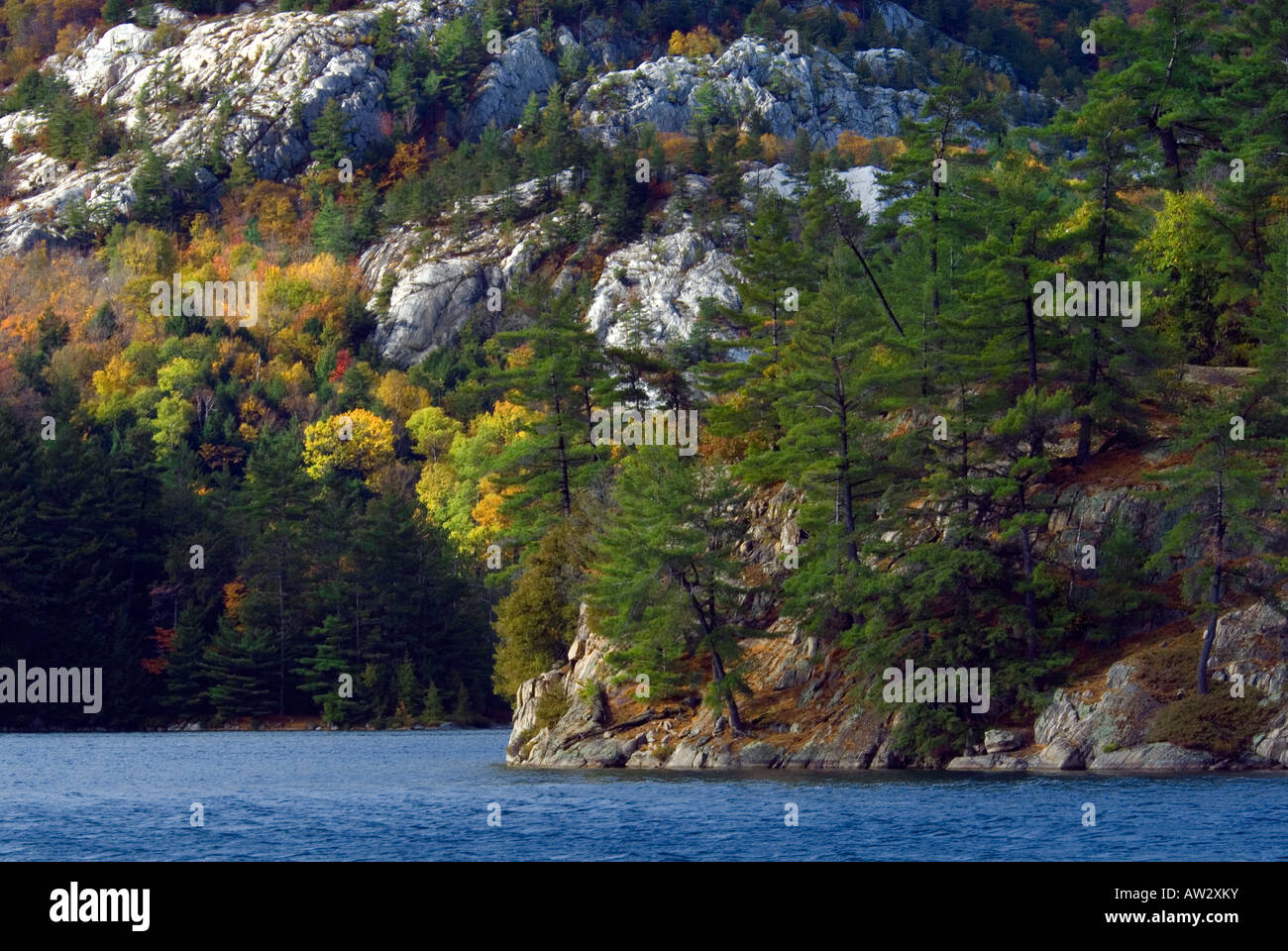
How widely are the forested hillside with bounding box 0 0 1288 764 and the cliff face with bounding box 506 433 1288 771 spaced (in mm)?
294

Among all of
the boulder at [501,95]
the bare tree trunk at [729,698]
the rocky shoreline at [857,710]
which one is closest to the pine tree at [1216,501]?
the rocky shoreline at [857,710]

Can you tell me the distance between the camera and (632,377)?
7269 cm

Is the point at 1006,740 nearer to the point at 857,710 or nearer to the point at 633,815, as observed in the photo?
the point at 857,710

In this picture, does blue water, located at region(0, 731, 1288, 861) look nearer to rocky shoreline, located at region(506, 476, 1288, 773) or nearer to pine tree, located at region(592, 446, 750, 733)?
rocky shoreline, located at region(506, 476, 1288, 773)

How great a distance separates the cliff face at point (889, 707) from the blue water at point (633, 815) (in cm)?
197

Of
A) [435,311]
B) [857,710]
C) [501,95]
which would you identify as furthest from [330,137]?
[857,710]

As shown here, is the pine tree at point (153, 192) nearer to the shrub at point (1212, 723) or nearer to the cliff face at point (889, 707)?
the cliff face at point (889, 707)

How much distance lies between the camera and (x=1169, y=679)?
161 feet

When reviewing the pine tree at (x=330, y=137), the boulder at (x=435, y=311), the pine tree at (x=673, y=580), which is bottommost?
the pine tree at (x=673, y=580)

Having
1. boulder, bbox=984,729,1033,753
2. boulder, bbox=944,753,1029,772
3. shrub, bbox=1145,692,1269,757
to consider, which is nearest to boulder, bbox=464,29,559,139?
boulder, bbox=984,729,1033,753

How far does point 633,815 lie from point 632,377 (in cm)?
3561

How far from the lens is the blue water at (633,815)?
33.3 metres

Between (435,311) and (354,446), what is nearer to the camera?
(354,446)
